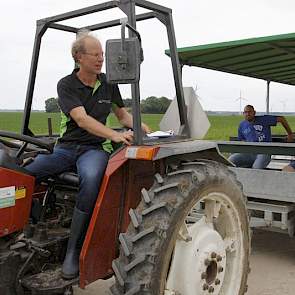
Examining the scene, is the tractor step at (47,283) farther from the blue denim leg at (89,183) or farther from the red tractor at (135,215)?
the blue denim leg at (89,183)

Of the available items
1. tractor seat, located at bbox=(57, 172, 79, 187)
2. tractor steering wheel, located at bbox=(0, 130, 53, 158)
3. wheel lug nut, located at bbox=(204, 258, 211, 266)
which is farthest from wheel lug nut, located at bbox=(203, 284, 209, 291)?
tractor steering wheel, located at bbox=(0, 130, 53, 158)

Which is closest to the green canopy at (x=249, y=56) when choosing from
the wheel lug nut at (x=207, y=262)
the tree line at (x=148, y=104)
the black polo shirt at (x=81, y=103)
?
the tree line at (x=148, y=104)

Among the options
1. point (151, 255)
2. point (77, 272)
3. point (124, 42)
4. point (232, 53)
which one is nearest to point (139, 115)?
point (124, 42)

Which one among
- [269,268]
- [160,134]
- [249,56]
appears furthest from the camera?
[249,56]

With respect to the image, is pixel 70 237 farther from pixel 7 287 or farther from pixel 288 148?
pixel 288 148

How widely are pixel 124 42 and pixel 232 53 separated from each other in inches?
186

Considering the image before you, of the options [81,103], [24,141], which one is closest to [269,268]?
[81,103]

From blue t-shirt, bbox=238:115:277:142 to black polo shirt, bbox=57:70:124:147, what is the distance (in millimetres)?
4453

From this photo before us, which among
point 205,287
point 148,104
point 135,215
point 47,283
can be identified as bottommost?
point 205,287

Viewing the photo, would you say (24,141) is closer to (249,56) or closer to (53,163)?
(53,163)

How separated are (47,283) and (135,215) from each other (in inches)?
26.4

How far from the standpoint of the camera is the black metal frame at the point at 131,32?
109 inches

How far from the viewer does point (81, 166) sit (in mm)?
2879

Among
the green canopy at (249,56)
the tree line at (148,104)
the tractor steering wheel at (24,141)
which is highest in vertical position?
the green canopy at (249,56)
